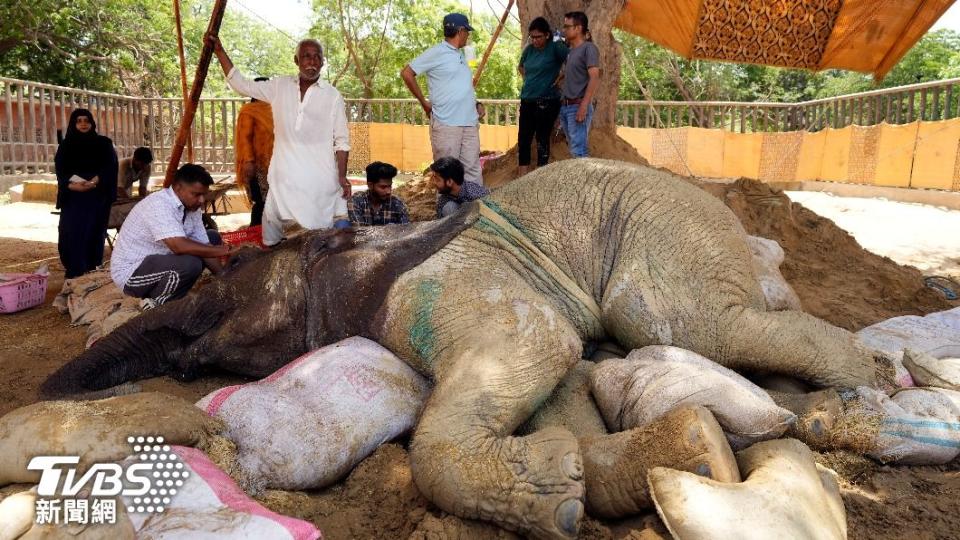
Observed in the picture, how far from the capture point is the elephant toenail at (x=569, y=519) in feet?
8.02

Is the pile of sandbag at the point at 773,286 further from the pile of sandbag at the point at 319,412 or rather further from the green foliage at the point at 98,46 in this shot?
the green foliage at the point at 98,46

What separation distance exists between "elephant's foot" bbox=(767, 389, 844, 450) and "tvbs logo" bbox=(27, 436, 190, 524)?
2360mm

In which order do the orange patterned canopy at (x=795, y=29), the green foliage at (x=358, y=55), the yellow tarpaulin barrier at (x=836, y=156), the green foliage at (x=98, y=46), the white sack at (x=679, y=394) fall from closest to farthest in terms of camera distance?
the white sack at (x=679, y=394) < the orange patterned canopy at (x=795, y=29) < the yellow tarpaulin barrier at (x=836, y=156) < the green foliage at (x=98, y=46) < the green foliage at (x=358, y=55)

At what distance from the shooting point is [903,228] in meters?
9.88

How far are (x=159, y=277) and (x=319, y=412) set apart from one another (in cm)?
263

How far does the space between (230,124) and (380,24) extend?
7367mm

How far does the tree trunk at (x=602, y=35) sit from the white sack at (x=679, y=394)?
15.5 ft

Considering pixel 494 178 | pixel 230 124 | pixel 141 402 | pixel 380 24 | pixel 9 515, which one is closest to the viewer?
pixel 9 515

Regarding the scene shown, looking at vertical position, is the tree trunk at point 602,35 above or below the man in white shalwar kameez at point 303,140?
above

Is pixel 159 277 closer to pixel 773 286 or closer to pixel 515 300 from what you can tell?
pixel 515 300

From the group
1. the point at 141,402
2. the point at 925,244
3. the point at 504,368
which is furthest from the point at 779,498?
the point at 925,244

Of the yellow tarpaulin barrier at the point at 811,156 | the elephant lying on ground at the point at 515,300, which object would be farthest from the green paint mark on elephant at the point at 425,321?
the yellow tarpaulin barrier at the point at 811,156

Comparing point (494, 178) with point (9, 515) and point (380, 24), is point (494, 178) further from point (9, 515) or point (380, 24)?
point (380, 24)

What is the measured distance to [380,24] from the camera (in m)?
23.9
